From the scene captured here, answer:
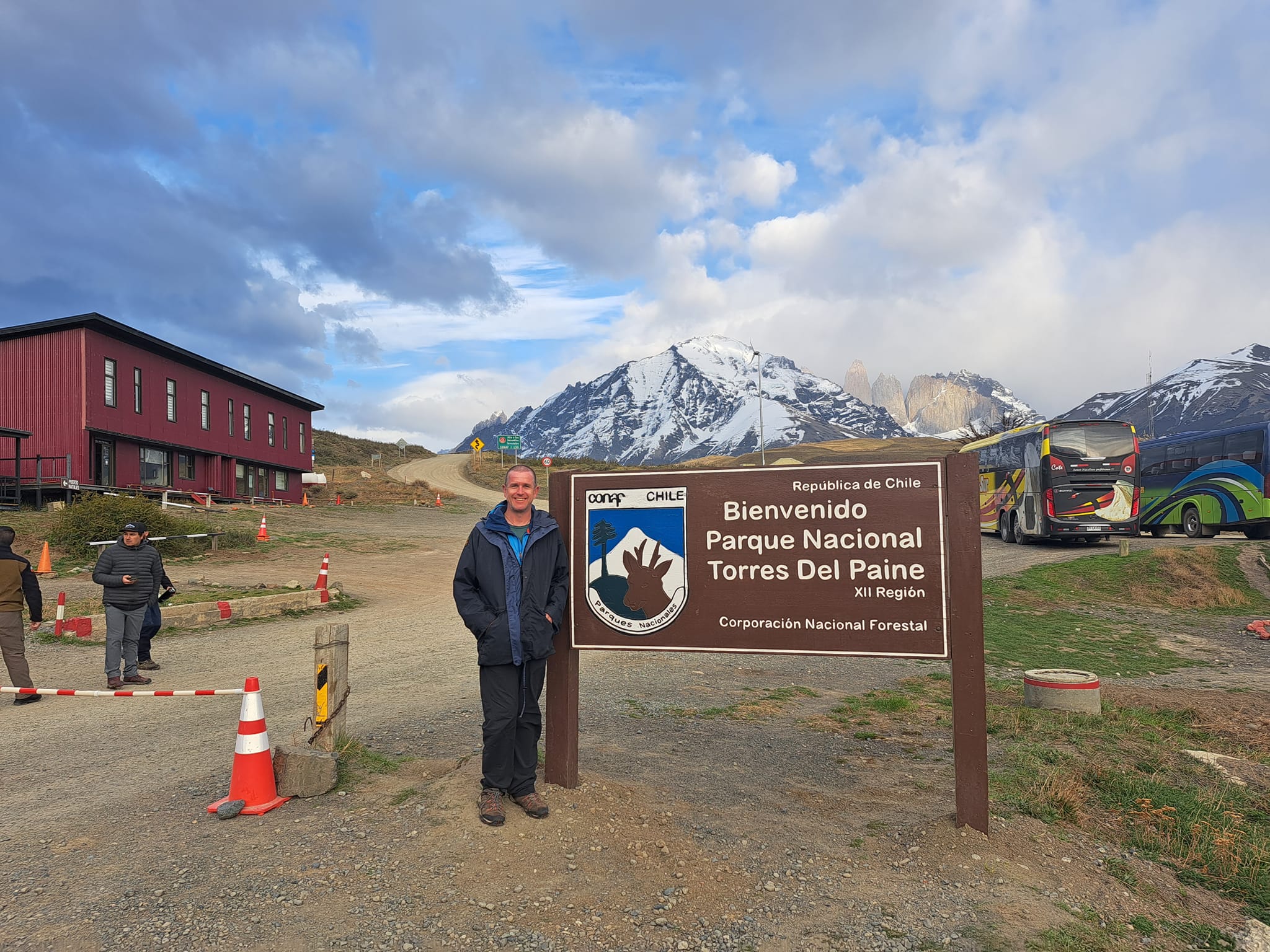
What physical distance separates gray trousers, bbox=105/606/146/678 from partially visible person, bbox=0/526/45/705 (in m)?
0.67

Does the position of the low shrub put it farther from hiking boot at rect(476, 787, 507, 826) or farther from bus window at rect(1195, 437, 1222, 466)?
bus window at rect(1195, 437, 1222, 466)

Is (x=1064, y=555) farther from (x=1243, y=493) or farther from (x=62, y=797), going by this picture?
(x=62, y=797)

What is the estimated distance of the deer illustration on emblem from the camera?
4992 millimetres

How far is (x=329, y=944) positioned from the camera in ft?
11.2

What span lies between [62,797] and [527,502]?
3.83 metres

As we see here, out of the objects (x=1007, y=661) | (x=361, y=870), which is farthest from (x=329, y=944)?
(x=1007, y=661)

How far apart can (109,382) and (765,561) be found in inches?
1310

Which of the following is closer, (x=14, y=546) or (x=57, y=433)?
(x=14, y=546)

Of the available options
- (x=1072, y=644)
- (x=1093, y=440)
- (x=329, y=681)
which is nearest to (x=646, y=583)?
(x=329, y=681)

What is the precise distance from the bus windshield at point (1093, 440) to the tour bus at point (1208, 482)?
4.14 m

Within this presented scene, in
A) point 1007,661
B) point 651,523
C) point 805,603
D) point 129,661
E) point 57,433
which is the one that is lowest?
point 1007,661

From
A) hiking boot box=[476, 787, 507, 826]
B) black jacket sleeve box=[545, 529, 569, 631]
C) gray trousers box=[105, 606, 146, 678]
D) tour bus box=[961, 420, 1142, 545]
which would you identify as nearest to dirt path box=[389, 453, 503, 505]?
tour bus box=[961, 420, 1142, 545]

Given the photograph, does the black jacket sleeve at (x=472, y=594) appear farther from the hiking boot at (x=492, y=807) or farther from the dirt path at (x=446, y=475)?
the dirt path at (x=446, y=475)

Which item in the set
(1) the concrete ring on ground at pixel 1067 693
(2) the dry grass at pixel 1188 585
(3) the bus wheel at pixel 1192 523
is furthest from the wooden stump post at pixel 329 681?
(3) the bus wheel at pixel 1192 523
